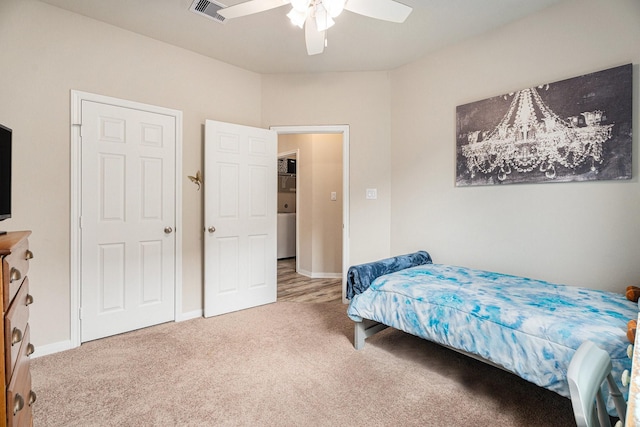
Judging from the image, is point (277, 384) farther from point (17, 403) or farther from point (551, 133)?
point (551, 133)

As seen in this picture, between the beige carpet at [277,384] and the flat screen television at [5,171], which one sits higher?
the flat screen television at [5,171]

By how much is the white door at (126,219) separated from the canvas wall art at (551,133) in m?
2.83

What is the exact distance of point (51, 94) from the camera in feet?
7.81

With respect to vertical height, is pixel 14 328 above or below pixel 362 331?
above

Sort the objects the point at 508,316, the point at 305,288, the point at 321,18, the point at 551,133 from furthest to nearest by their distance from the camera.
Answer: the point at 305,288
the point at 551,133
the point at 321,18
the point at 508,316

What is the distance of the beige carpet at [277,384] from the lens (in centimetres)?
167

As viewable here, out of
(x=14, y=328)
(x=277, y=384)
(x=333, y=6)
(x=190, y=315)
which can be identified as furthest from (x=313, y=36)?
(x=190, y=315)

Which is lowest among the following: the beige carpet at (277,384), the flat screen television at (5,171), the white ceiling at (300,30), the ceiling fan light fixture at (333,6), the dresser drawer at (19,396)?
the beige carpet at (277,384)

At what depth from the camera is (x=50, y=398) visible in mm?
1818

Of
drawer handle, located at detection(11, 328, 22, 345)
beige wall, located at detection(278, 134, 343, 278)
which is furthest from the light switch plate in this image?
drawer handle, located at detection(11, 328, 22, 345)

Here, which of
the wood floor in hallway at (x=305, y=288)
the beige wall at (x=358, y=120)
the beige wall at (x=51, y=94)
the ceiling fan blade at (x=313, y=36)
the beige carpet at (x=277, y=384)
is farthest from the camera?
the wood floor in hallway at (x=305, y=288)

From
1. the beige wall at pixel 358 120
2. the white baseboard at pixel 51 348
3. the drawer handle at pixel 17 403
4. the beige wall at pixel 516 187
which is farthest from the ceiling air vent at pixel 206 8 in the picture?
the white baseboard at pixel 51 348

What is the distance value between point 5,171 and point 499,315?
2.60 m

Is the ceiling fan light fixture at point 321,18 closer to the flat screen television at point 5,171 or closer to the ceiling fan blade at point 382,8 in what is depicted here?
the ceiling fan blade at point 382,8
